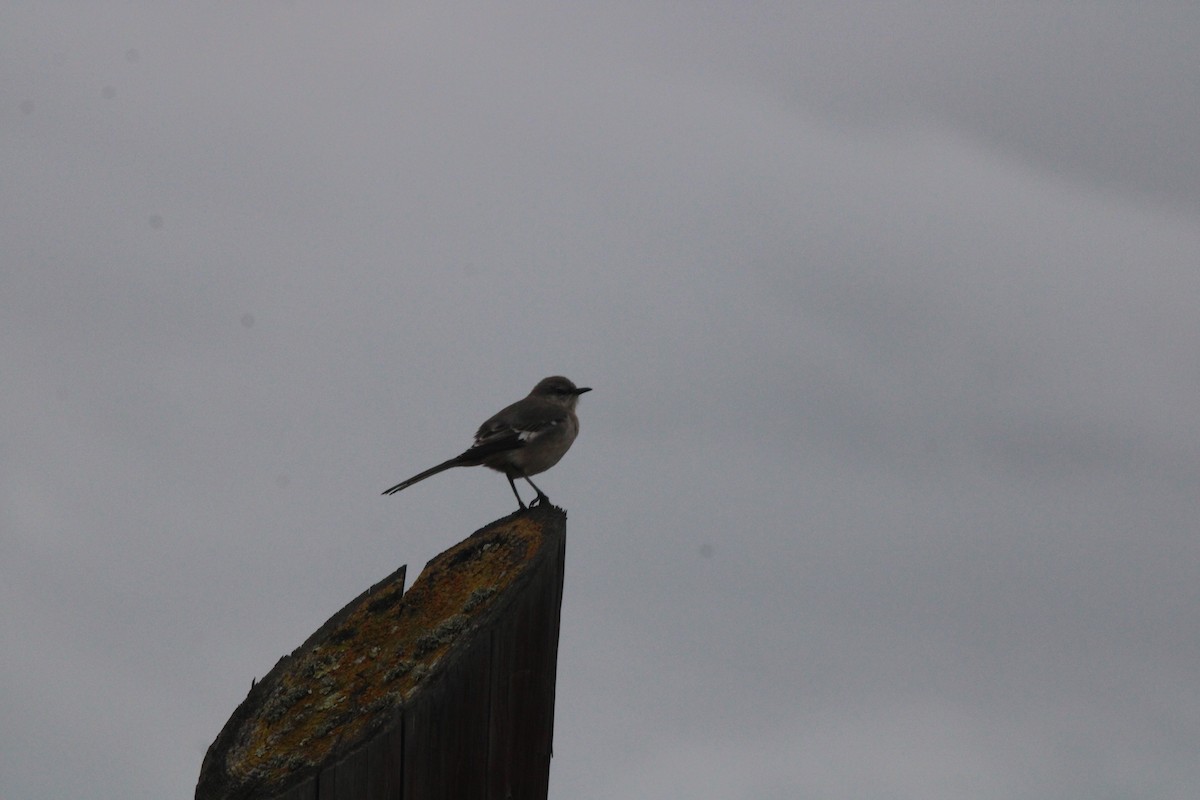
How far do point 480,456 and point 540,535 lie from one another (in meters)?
5.14

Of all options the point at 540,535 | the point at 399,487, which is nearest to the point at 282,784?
the point at 540,535

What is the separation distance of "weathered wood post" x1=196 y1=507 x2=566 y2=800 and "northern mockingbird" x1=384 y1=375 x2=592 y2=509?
4739 mm

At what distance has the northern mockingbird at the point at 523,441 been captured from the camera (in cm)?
984

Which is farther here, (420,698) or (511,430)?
(511,430)

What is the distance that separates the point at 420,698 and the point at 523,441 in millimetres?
5989

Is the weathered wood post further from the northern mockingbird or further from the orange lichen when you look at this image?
the northern mockingbird

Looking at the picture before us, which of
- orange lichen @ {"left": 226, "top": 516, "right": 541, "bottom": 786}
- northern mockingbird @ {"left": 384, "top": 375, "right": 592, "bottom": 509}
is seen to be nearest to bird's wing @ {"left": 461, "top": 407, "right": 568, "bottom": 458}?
northern mockingbird @ {"left": 384, "top": 375, "right": 592, "bottom": 509}

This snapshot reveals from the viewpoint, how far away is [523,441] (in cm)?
996

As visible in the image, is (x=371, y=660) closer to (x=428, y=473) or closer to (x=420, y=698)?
(x=420, y=698)

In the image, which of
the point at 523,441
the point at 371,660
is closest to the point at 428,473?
the point at 523,441

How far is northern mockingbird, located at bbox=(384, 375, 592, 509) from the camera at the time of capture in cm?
984

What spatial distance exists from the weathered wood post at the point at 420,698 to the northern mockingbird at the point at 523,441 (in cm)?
474

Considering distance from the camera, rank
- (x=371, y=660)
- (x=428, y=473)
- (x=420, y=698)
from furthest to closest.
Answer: (x=428, y=473) < (x=371, y=660) < (x=420, y=698)

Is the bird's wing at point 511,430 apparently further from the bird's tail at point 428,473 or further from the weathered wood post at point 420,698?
the weathered wood post at point 420,698
